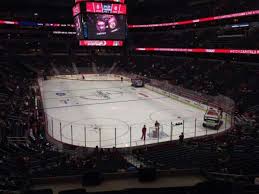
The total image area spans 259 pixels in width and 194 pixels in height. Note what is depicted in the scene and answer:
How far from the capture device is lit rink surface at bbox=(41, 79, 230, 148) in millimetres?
17969

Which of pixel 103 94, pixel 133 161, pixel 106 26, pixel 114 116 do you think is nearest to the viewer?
pixel 133 161

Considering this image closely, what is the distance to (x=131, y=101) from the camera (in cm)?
2967

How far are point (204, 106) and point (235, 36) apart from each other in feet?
56.4

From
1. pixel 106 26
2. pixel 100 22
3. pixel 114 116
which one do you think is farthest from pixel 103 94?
pixel 114 116

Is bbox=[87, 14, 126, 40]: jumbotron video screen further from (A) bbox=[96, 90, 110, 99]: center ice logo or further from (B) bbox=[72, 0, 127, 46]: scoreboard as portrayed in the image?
(A) bbox=[96, 90, 110, 99]: center ice logo

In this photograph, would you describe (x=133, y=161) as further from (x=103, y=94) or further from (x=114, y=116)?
(x=103, y=94)

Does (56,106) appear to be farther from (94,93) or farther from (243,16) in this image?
(243,16)

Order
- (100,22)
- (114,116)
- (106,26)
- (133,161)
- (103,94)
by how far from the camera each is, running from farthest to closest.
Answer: (103,94) → (106,26) → (100,22) → (114,116) → (133,161)

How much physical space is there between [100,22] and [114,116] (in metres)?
10.5

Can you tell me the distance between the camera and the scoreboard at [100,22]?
28.1 meters

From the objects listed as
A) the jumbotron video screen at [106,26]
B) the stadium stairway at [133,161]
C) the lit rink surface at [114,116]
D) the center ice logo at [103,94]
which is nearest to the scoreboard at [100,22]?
the jumbotron video screen at [106,26]

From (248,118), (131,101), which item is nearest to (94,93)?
(131,101)

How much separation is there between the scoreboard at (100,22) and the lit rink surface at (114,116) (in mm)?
6107

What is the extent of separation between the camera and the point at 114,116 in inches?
917
